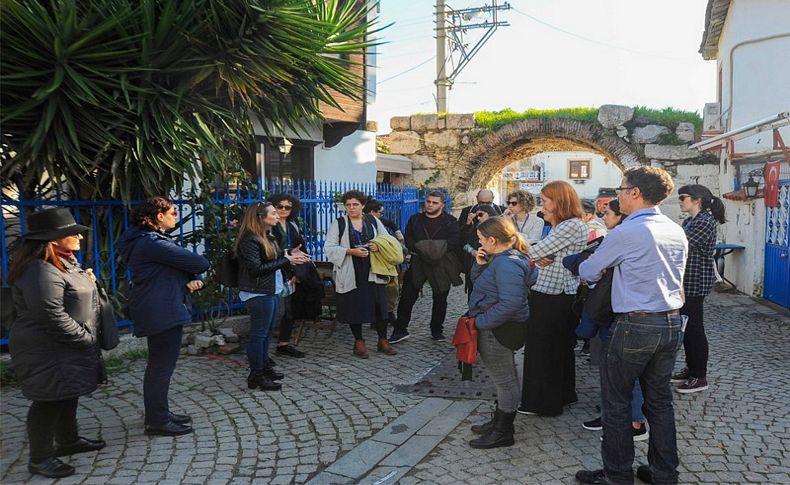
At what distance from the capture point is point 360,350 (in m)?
6.00

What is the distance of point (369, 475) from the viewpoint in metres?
3.54

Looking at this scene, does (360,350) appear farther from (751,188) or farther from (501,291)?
(751,188)

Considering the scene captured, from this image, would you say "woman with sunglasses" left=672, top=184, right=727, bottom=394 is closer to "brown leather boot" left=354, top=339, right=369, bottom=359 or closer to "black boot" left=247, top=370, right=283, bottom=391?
"brown leather boot" left=354, top=339, right=369, bottom=359

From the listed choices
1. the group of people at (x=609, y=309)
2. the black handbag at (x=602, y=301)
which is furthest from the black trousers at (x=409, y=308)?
the black handbag at (x=602, y=301)

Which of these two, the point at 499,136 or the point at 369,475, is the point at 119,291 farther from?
the point at 499,136

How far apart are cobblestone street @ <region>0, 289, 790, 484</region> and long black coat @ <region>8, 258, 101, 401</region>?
551mm

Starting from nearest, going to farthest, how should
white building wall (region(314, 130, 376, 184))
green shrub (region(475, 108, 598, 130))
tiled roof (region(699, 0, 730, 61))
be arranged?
white building wall (region(314, 130, 376, 184))
tiled roof (region(699, 0, 730, 61))
green shrub (region(475, 108, 598, 130))

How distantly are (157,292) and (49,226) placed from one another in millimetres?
779

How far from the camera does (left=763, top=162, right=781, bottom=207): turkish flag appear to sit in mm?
8594

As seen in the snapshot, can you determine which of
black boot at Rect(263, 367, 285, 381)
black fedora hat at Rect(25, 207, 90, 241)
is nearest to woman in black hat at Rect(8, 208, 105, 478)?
black fedora hat at Rect(25, 207, 90, 241)

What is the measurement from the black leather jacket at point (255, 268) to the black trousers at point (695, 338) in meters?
3.33

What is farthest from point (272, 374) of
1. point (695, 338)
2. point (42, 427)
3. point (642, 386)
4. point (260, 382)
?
point (695, 338)

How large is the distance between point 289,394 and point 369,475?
1.51 meters

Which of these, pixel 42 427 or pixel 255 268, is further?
pixel 255 268
